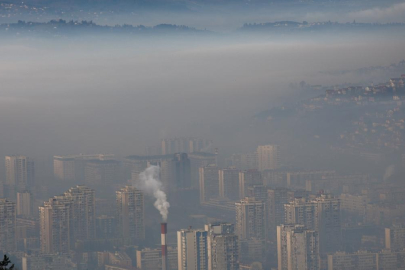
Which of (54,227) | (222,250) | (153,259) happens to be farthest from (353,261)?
(54,227)

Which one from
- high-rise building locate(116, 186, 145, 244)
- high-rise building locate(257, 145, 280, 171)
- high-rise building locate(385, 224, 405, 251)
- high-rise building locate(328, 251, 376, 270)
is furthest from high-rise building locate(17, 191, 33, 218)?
high-rise building locate(385, 224, 405, 251)

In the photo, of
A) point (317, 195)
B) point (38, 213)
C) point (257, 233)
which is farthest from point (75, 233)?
point (317, 195)

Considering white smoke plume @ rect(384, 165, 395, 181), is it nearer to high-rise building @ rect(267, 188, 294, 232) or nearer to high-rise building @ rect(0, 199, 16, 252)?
high-rise building @ rect(267, 188, 294, 232)

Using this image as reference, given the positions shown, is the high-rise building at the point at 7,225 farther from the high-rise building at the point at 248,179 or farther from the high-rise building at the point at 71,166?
the high-rise building at the point at 248,179

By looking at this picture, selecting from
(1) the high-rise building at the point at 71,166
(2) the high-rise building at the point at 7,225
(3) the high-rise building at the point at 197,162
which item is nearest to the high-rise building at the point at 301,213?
(3) the high-rise building at the point at 197,162

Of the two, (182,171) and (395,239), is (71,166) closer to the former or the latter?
(182,171)

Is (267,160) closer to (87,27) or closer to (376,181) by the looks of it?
(376,181)
